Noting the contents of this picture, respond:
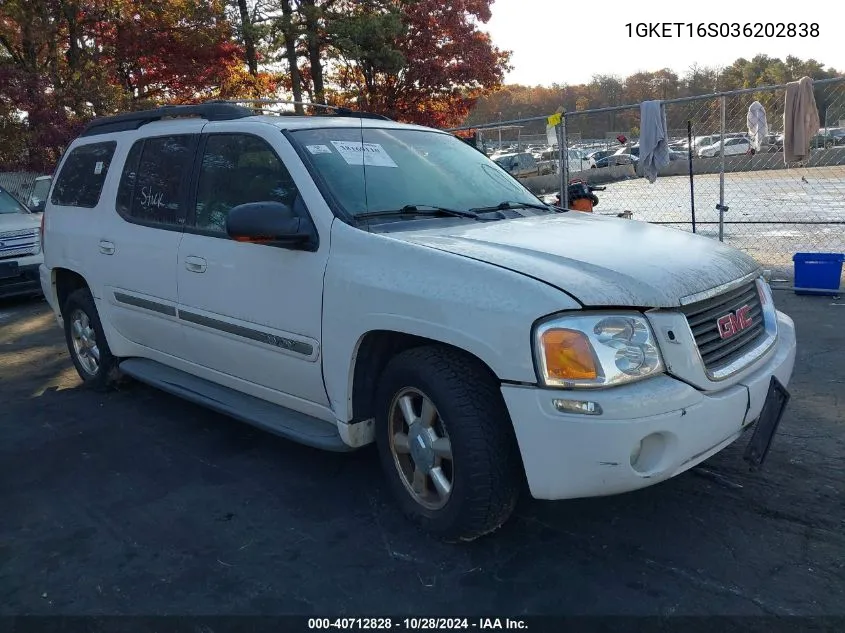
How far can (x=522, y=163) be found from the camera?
2767cm

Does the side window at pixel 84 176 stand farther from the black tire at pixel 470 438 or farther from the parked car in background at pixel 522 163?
the parked car in background at pixel 522 163

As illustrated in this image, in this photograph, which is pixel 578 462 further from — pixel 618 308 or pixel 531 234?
pixel 531 234

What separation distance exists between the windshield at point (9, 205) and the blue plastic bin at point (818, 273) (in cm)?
1012

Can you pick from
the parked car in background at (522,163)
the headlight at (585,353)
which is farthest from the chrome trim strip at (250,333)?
the parked car in background at (522,163)

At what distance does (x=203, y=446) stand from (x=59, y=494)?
0.84 meters

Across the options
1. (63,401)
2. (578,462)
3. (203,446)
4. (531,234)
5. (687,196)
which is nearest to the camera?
(578,462)

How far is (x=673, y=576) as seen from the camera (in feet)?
9.34

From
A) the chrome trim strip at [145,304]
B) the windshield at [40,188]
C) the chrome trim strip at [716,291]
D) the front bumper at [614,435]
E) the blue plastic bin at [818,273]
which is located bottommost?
the blue plastic bin at [818,273]

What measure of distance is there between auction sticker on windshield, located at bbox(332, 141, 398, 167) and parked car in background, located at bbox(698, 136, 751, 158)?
23.4 ft

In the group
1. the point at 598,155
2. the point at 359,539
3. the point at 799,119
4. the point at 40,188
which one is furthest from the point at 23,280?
the point at 598,155

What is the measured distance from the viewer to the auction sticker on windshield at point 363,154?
3766 millimetres

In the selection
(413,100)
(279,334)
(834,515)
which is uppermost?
(413,100)

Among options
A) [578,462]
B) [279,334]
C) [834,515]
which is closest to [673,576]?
[578,462]

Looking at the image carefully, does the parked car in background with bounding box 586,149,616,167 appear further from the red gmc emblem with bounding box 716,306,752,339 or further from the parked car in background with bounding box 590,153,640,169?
the red gmc emblem with bounding box 716,306,752,339
